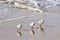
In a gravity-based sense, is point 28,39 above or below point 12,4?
above

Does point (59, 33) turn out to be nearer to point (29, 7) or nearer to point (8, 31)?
point (8, 31)

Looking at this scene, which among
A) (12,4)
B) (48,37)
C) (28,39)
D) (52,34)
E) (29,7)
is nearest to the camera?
(28,39)

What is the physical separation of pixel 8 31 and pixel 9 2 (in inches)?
985

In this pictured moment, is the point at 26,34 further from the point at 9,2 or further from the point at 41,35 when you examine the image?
the point at 9,2

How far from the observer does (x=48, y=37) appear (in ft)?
48.4

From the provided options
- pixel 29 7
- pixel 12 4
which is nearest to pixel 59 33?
pixel 29 7

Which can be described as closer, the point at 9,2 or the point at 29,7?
the point at 29,7

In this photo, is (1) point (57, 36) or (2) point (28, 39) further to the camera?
(1) point (57, 36)

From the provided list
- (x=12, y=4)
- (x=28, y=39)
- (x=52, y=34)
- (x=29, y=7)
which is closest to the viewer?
(x=28, y=39)

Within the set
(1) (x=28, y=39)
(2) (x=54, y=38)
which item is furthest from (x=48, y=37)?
(1) (x=28, y=39)

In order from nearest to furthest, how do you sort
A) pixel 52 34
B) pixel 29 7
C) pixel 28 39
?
pixel 28 39, pixel 52 34, pixel 29 7

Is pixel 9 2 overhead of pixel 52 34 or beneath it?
beneath

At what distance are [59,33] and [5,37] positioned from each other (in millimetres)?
3210

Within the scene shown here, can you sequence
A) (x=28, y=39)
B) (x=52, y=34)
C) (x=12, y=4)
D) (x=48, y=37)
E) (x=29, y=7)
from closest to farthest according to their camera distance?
(x=28, y=39) < (x=48, y=37) < (x=52, y=34) < (x=29, y=7) < (x=12, y=4)
